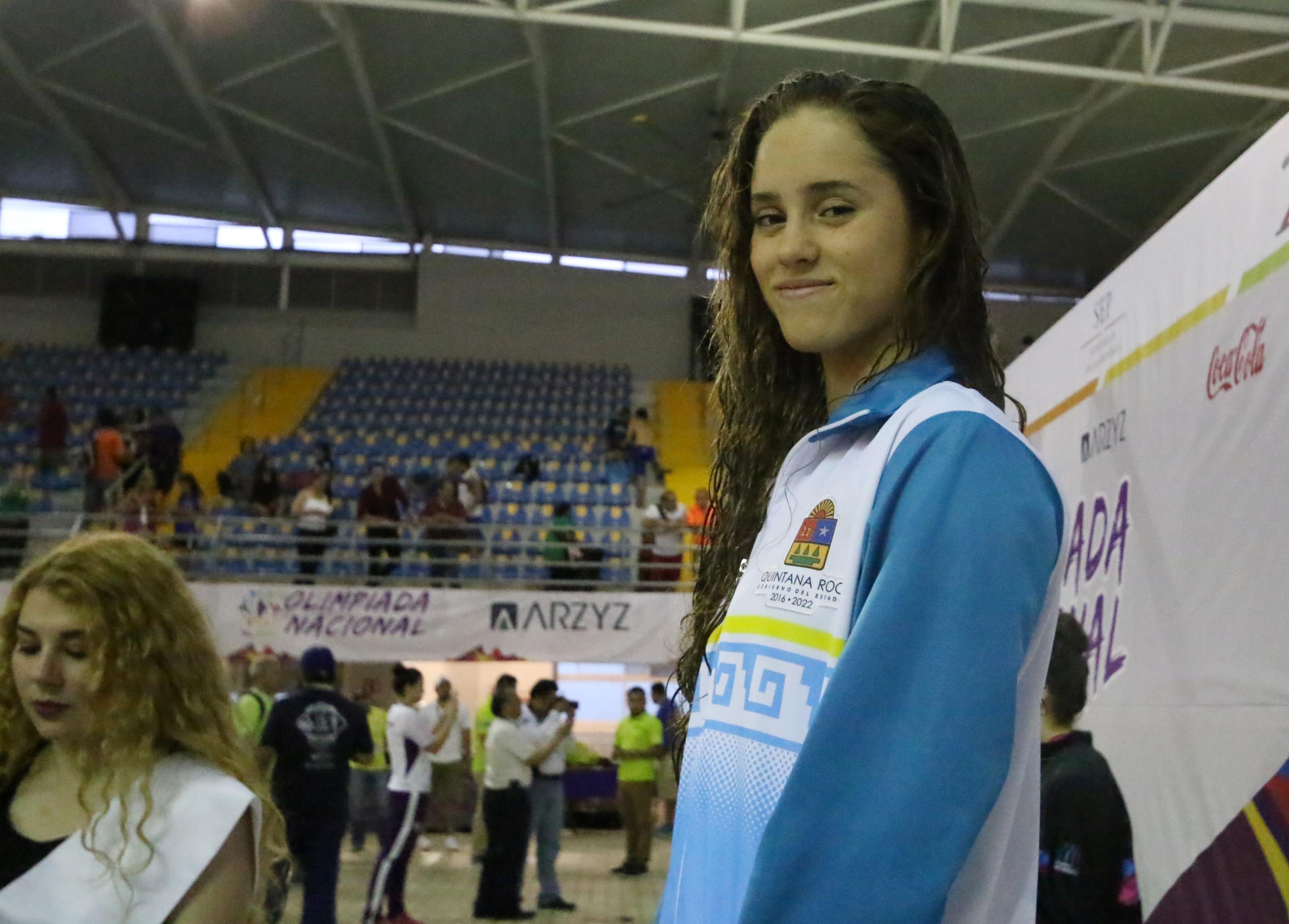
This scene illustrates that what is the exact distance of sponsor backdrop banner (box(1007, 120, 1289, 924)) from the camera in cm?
320


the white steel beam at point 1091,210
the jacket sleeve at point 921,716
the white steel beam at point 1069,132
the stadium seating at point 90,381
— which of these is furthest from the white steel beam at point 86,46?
the jacket sleeve at point 921,716

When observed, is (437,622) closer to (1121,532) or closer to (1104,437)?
(1104,437)

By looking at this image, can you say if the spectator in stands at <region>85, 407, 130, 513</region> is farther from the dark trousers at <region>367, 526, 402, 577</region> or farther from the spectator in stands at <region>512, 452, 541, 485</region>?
the spectator in stands at <region>512, 452, 541, 485</region>

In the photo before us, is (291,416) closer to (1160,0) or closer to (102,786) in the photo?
(1160,0)

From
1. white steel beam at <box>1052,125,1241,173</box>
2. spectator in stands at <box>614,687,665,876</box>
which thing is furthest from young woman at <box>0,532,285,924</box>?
white steel beam at <box>1052,125,1241,173</box>

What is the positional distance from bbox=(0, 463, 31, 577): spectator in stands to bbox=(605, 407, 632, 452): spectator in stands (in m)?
7.12

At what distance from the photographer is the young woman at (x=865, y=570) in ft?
3.01

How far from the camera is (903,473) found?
1.03 metres

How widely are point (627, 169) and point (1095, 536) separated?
13779 mm

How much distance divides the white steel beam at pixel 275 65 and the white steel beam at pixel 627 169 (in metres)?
3.23

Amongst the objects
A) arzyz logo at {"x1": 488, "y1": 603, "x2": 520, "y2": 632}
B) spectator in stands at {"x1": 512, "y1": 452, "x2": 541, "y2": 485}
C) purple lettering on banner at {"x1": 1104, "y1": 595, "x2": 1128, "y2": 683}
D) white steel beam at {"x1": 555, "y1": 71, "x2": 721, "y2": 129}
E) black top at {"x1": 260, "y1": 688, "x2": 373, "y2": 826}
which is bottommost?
black top at {"x1": 260, "y1": 688, "x2": 373, "y2": 826}

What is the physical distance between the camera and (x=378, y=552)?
1335 cm

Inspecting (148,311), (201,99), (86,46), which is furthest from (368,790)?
(148,311)

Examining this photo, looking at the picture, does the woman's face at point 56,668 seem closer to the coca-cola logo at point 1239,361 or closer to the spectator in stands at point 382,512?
the coca-cola logo at point 1239,361
